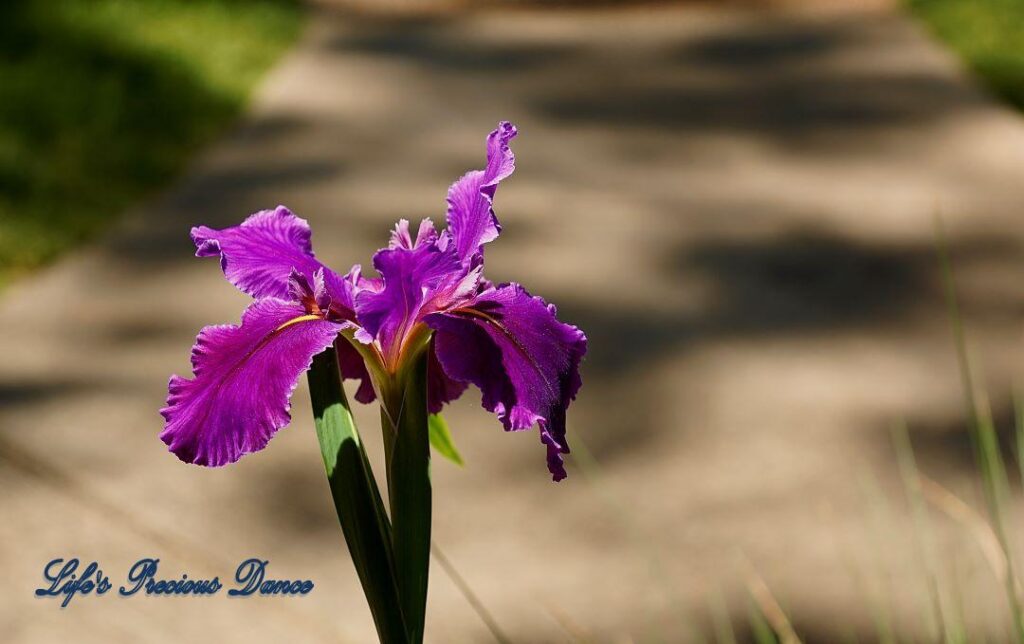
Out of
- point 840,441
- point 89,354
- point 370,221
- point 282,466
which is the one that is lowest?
point 840,441

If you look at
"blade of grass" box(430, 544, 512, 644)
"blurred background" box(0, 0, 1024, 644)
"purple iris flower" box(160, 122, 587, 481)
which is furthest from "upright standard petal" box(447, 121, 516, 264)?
"blurred background" box(0, 0, 1024, 644)

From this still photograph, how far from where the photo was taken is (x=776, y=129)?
5.45 m

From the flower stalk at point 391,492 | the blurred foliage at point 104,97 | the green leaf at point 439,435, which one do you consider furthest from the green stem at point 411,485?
the blurred foliage at point 104,97

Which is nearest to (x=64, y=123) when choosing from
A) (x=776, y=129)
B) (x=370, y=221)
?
(x=370, y=221)

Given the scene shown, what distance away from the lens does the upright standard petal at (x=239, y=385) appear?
78 cm

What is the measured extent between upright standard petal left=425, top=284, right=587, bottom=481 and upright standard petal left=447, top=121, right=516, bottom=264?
0.04m

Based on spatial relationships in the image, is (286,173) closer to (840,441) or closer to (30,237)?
(30,237)

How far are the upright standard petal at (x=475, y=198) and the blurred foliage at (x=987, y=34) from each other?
16.7 ft

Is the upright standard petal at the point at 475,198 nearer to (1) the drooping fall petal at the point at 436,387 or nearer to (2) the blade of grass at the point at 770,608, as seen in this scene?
(1) the drooping fall petal at the point at 436,387

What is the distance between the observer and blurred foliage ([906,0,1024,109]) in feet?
19.0

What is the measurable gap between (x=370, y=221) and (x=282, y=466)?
1560 mm

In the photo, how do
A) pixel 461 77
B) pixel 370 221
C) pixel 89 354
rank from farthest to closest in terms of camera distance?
pixel 461 77
pixel 370 221
pixel 89 354

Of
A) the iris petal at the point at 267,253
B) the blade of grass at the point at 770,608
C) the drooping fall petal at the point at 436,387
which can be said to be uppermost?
the iris petal at the point at 267,253

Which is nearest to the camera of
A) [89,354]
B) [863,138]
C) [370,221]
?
[89,354]
